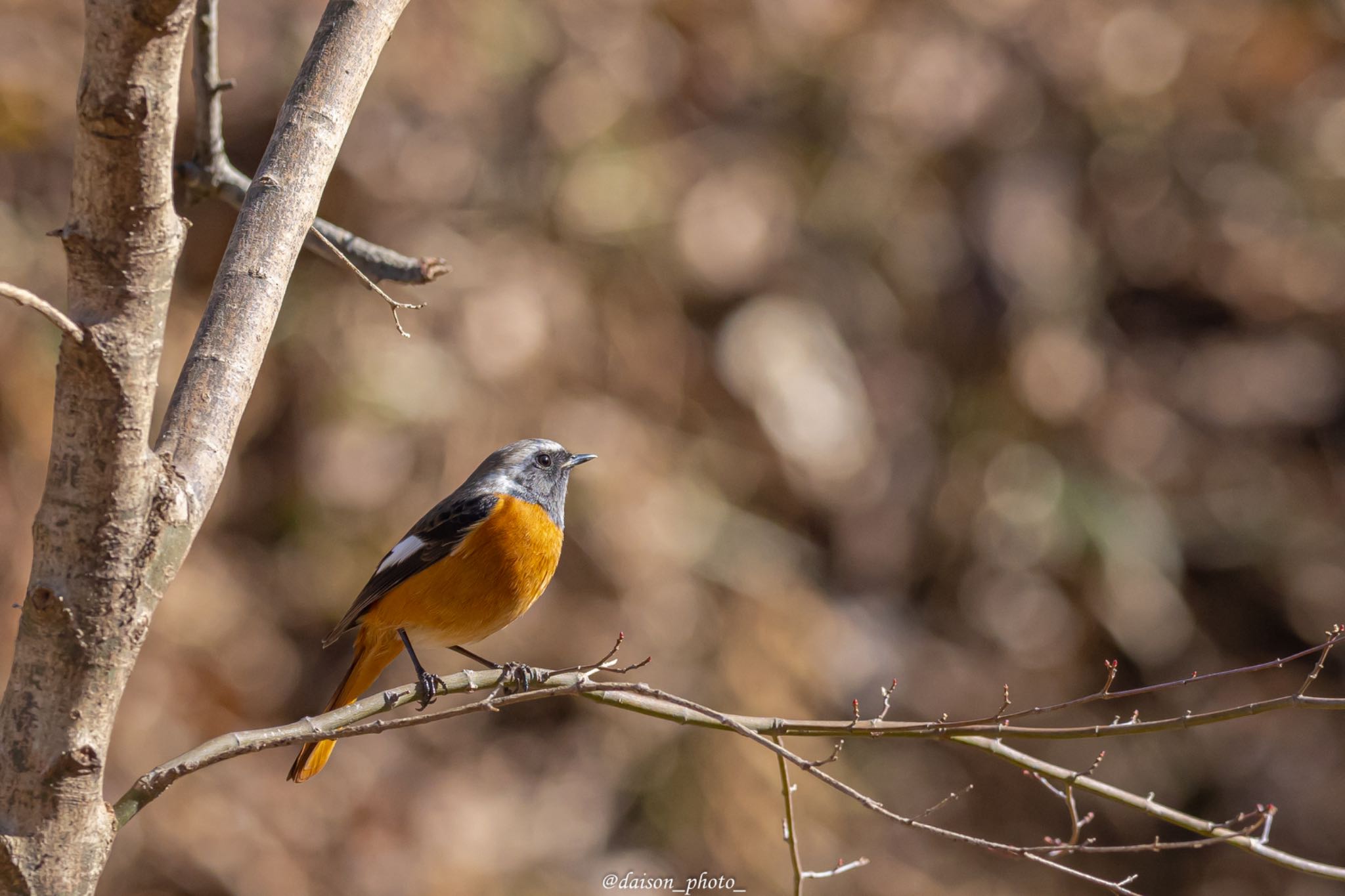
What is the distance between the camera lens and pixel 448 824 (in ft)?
20.9

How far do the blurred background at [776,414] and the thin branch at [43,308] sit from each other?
13.3 feet

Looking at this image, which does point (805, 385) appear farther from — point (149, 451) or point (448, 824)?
point (149, 451)

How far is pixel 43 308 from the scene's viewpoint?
4.46 feet

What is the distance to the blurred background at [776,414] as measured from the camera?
21.1 feet

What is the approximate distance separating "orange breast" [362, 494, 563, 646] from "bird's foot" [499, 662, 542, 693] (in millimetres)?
385

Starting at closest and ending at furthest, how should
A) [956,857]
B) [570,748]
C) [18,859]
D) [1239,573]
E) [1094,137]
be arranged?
[18,859], [570,748], [956,857], [1239,573], [1094,137]

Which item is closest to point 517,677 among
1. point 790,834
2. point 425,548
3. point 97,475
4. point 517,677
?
point 517,677

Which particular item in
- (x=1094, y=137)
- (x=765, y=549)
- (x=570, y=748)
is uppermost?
(x=1094, y=137)

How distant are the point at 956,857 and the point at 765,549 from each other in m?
2.45

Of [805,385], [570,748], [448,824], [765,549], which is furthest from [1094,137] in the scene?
[448,824]

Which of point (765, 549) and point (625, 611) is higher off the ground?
point (765, 549)

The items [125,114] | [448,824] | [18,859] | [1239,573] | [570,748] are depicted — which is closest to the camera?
[125,114]

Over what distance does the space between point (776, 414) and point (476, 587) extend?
Result: 178 inches

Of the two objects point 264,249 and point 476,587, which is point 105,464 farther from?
point 476,587
